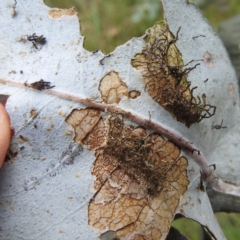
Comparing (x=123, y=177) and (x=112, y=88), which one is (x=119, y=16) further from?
(x=123, y=177)

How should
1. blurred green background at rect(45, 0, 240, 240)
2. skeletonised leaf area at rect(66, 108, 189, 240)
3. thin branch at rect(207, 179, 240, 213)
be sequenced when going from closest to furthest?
skeletonised leaf area at rect(66, 108, 189, 240) → thin branch at rect(207, 179, 240, 213) → blurred green background at rect(45, 0, 240, 240)

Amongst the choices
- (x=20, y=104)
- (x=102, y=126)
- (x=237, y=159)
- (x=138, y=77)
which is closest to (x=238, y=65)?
(x=237, y=159)

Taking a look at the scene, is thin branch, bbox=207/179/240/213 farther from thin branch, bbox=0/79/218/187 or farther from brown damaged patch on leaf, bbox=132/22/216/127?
brown damaged patch on leaf, bbox=132/22/216/127

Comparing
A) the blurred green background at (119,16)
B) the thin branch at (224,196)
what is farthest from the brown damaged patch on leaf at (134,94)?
the blurred green background at (119,16)

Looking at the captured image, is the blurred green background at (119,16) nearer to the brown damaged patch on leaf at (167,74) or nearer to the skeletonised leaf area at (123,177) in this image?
the brown damaged patch on leaf at (167,74)

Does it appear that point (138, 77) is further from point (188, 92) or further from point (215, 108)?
point (215, 108)

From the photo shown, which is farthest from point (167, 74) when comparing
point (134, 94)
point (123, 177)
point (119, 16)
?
point (119, 16)

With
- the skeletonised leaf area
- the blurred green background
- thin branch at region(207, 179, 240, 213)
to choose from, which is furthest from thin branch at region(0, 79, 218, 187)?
the blurred green background
